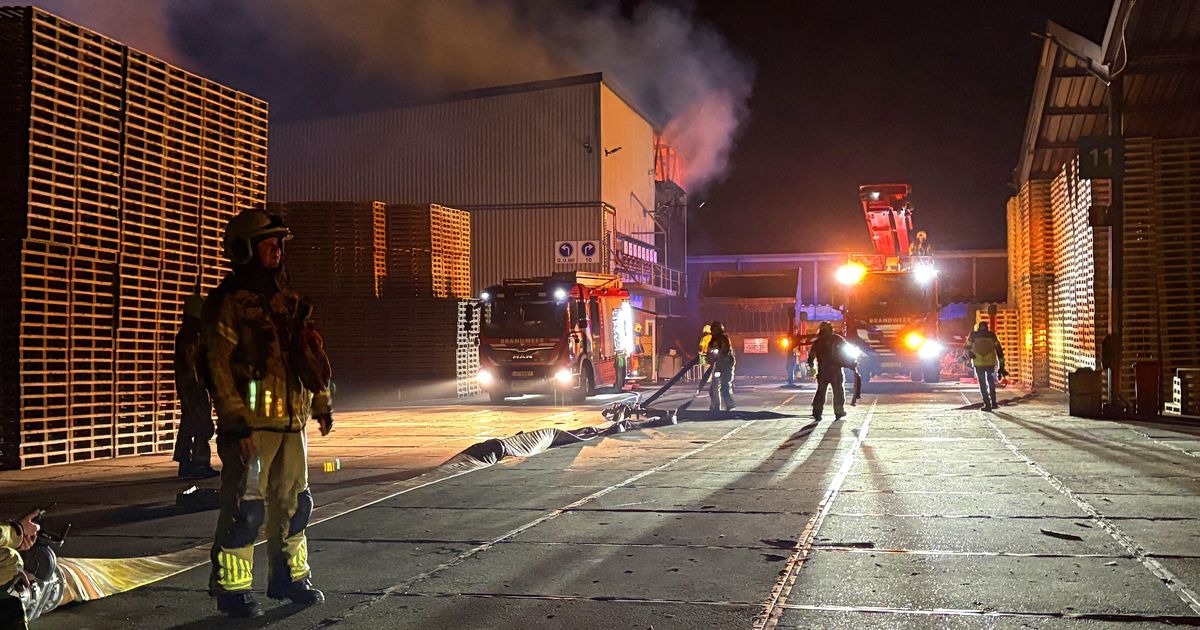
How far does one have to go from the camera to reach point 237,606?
512cm

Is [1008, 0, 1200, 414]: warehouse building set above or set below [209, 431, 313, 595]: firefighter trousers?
above

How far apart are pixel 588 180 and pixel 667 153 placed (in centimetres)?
1100

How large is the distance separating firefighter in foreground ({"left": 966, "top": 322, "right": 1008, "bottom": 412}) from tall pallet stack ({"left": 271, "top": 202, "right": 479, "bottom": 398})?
13.0 meters

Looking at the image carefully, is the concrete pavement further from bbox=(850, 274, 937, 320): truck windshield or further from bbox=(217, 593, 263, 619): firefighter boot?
bbox=(850, 274, 937, 320): truck windshield

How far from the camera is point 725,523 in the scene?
762 cm

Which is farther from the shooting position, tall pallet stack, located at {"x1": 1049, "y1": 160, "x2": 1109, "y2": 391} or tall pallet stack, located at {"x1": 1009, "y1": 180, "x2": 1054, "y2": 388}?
tall pallet stack, located at {"x1": 1009, "y1": 180, "x2": 1054, "y2": 388}

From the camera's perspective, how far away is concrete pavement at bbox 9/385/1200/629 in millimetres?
5188

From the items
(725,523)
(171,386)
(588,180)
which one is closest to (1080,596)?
(725,523)

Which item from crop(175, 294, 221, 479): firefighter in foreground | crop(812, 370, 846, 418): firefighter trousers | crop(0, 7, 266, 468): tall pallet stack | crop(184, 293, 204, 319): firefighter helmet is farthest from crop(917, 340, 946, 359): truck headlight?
crop(184, 293, 204, 319): firefighter helmet

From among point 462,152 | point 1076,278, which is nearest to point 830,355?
point 1076,278

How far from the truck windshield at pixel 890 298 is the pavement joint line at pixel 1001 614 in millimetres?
23357

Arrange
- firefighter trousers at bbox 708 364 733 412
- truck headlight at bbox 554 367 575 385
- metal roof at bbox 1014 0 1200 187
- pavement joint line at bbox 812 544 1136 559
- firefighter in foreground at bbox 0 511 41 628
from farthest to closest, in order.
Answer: truck headlight at bbox 554 367 575 385
firefighter trousers at bbox 708 364 733 412
metal roof at bbox 1014 0 1200 187
pavement joint line at bbox 812 544 1136 559
firefighter in foreground at bbox 0 511 41 628

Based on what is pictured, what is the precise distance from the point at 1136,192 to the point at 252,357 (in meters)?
17.8

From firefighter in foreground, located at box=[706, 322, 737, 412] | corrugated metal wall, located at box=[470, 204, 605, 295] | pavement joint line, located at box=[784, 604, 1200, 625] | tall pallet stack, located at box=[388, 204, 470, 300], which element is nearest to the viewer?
pavement joint line, located at box=[784, 604, 1200, 625]
